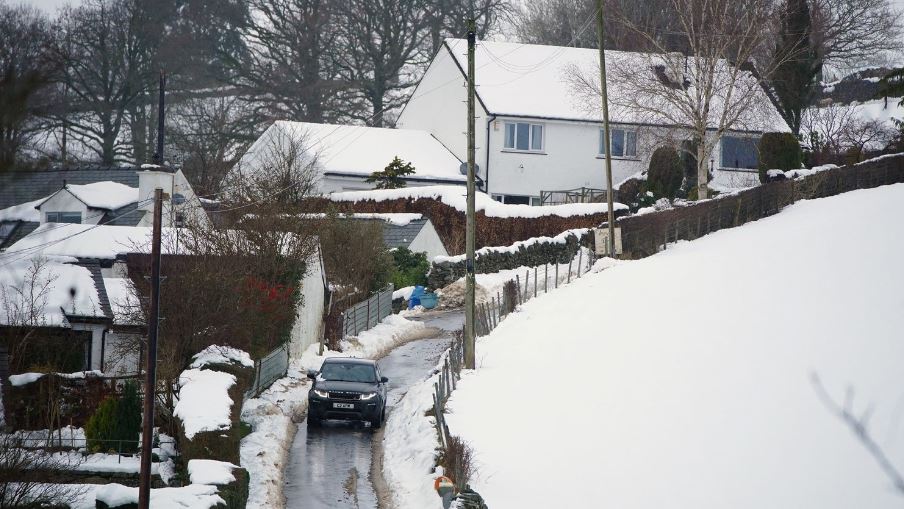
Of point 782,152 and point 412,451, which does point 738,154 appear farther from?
point 412,451

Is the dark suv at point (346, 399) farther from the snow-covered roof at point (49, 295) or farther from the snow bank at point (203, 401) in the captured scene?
the snow-covered roof at point (49, 295)

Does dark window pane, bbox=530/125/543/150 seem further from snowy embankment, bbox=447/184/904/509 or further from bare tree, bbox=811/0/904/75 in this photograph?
snowy embankment, bbox=447/184/904/509

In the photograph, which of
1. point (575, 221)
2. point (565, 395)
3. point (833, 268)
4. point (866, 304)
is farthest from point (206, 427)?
point (575, 221)

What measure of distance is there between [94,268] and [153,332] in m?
12.9

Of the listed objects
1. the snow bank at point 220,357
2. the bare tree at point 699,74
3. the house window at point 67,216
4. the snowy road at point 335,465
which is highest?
the bare tree at point 699,74

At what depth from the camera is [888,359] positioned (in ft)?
63.3

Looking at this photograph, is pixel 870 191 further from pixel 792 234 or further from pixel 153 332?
pixel 153 332

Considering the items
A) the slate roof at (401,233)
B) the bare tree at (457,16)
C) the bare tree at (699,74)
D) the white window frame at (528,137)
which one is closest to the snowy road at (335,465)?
the slate roof at (401,233)

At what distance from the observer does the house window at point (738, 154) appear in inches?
2066

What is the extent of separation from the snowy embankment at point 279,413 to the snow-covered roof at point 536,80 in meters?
18.3

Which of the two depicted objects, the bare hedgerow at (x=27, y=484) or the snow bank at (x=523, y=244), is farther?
the snow bank at (x=523, y=244)

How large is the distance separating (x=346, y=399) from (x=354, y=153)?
29.6 meters

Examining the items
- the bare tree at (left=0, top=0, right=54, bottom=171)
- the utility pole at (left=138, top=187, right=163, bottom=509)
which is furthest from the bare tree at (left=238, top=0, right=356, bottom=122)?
the bare tree at (left=0, top=0, right=54, bottom=171)

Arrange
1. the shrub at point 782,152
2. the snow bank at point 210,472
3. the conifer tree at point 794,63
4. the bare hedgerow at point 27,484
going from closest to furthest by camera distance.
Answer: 1. the bare hedgerow at point 27,484
2. the snow bank at point 210,472
3. the shrub at point 782,152
4. the conifer tree at point 794,63
